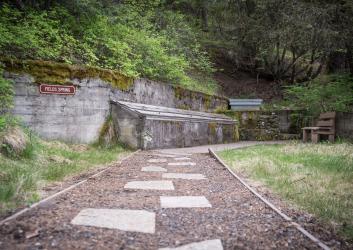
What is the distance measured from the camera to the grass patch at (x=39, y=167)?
4.39 meters

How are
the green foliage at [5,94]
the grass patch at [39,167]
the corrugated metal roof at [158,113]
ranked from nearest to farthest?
1. the grass patch at [39,167]
2. the green foliage at [5,94]
3. the corrugated metal roof at [158,113]

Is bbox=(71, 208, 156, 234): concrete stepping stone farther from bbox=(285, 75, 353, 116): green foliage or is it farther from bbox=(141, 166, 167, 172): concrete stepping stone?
bbox=(285, 75, 353, 116): green foliage

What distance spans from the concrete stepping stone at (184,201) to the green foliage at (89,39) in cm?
660

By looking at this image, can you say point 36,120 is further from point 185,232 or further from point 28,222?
point 185,232

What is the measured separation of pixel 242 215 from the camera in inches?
166

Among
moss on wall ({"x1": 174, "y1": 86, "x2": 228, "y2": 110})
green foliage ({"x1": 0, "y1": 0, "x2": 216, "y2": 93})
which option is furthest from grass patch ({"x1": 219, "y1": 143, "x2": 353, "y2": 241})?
moss on wall ({"x1": 174, "y1": 86, "x2": 228, "y2": 110})

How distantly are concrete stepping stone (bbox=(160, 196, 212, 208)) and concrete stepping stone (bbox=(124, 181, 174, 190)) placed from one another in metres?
0.71

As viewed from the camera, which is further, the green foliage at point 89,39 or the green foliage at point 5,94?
the green foliage at point 89,39

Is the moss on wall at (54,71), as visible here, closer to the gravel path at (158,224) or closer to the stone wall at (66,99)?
the stone wall at (66,99)

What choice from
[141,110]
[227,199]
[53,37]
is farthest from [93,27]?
[227,199]

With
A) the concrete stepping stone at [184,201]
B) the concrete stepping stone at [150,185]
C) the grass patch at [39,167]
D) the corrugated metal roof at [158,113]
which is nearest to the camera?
the grass patch at [39,167]

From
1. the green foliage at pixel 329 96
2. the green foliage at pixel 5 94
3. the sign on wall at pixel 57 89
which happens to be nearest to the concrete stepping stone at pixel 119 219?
the green foliage at pixel 5 94

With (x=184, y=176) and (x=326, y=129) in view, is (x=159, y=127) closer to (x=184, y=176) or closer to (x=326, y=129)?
(x=184, y=176)

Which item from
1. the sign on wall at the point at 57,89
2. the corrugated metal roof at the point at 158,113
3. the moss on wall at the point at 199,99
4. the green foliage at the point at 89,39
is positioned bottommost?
the corrugated metal roof at the point at 158,113
